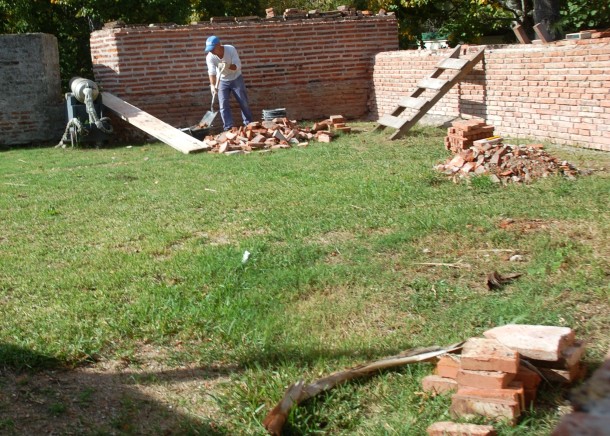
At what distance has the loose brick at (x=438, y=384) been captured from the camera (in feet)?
13.2

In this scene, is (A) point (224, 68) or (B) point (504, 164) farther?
(A) point (224, 68)

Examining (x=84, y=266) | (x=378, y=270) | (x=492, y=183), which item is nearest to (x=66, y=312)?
(x=84, y=266)

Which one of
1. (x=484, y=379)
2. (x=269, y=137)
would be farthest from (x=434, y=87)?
(x=484, y=379)

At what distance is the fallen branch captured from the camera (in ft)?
12.7

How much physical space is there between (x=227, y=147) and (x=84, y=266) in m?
6.68

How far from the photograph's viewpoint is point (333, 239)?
699cm

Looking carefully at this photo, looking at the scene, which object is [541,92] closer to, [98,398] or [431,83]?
[431,83]

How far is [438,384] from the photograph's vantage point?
4.06 meters

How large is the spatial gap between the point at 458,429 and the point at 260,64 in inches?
562

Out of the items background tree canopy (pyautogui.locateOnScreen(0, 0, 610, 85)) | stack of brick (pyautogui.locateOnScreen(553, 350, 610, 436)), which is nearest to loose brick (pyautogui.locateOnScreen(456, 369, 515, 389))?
stack of brick (pyautogui.locateOnScreen(553, 350, 610, 436))

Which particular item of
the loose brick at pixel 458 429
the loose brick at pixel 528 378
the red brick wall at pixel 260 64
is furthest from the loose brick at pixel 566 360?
the red brick wall at pixel 260 64

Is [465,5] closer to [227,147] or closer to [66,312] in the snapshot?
[227,147]

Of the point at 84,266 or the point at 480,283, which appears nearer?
the point at 480,283

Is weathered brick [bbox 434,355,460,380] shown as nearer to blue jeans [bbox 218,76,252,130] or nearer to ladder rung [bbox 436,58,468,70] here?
ladder rung [bbox 436,58,468,70]
